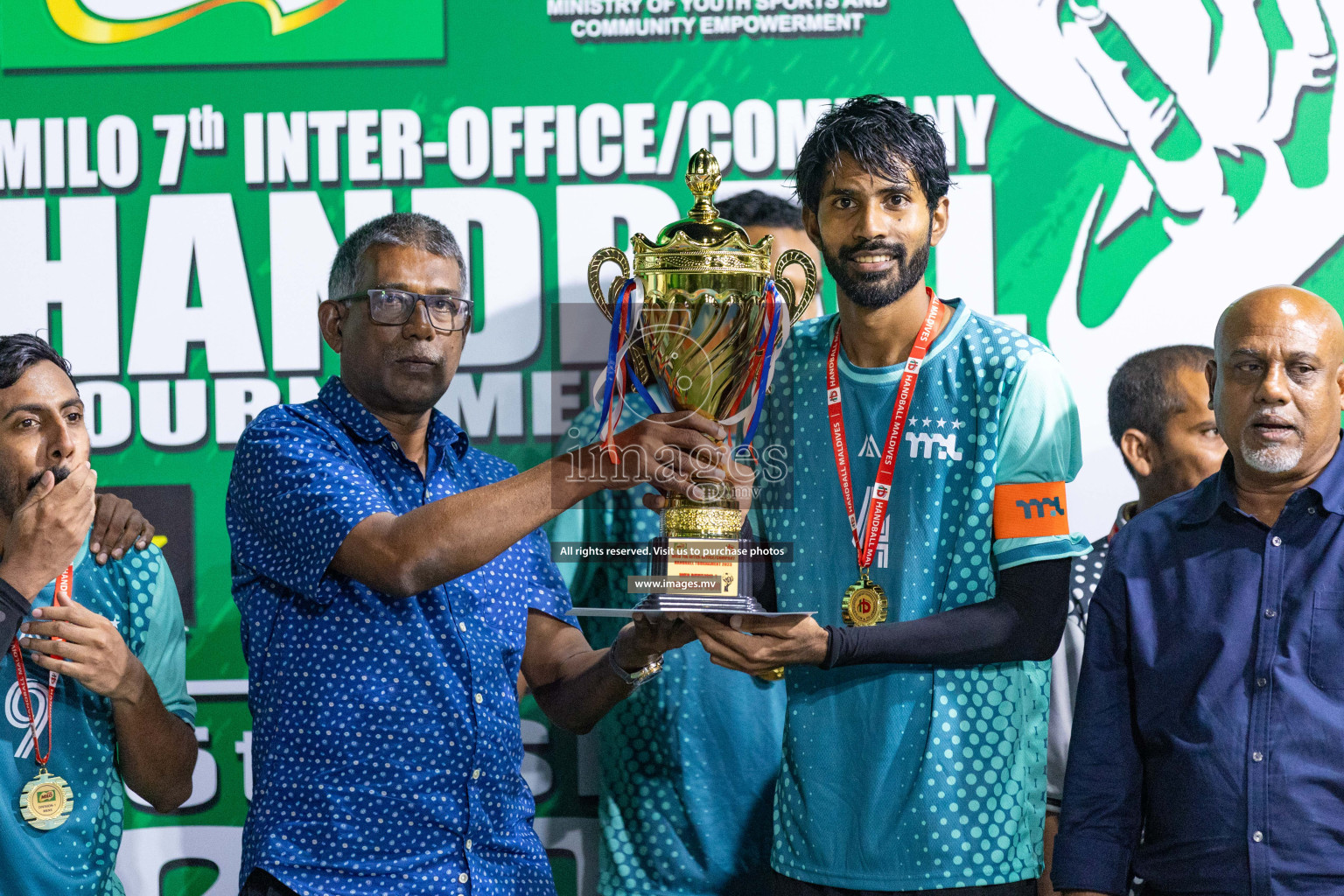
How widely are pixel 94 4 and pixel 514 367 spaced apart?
1529 mm

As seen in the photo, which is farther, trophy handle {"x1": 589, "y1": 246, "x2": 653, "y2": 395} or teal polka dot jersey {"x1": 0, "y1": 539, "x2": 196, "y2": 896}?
teal polka dot jersey {"x1": 0, "y1": 539, "x2": 196, "y2": 896}

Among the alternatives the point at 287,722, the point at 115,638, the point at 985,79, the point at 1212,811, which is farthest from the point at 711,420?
A: the point at 985,79

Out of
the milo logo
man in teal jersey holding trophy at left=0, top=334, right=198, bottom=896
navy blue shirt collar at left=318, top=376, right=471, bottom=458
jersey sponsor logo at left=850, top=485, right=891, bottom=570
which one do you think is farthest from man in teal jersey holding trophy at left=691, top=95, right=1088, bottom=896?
the milo logo

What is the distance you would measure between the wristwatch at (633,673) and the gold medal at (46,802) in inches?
44.1

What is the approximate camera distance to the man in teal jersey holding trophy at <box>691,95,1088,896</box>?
222 cm

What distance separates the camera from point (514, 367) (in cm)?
334

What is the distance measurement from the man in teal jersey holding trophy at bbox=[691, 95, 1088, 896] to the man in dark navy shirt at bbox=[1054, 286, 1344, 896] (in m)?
0.12

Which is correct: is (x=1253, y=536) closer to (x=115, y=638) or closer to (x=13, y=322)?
(x=115, y=638)

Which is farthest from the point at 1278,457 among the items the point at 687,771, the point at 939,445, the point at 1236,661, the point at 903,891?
the point at 687,771

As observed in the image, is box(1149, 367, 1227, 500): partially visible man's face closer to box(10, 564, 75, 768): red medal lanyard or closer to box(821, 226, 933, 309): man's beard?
box(821, 226, 933, 309): man's beard

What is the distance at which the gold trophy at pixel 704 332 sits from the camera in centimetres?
214

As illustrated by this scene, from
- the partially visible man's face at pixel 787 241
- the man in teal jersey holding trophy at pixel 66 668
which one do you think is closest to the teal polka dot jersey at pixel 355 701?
the man in teal jersey holding trophy at pixel 66 668

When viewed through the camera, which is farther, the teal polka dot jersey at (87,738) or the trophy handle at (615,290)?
the teal polka dot jersey at (87,738)

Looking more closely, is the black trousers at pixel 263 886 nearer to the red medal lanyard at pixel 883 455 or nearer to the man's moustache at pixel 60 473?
the man's moustache at pixel 60 473
